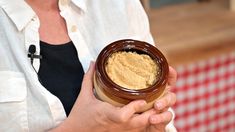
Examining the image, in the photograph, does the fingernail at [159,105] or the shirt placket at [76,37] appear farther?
the shirt placket at [76,37]

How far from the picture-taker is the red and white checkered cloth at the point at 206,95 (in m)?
2.30

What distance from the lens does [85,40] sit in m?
1.16

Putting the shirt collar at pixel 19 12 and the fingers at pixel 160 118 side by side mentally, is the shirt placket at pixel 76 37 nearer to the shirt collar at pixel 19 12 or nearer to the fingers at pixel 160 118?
the shirt collar at pixel 19 12

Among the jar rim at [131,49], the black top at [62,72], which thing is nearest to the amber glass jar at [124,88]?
the jar rim at [131,49]

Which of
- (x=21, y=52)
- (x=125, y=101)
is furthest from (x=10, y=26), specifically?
(x=125, y=101)

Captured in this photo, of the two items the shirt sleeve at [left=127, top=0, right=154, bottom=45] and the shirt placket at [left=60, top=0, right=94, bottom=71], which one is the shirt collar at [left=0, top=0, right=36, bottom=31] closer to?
the shirt placket at [left=60, top=0, right=94, bottom=71]

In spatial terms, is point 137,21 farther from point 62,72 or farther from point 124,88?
point 124,88

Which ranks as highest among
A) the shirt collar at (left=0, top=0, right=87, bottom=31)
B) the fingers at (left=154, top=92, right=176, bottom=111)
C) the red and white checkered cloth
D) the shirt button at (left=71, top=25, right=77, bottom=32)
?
the shirt collar at (left=0, top=0, right=87, bottom=31)

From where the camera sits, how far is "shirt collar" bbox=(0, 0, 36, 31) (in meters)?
1.05

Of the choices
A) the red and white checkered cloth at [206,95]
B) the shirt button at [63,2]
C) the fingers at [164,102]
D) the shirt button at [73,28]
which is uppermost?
the shirt button at [63,2]

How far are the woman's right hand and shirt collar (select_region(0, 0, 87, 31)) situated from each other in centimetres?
19

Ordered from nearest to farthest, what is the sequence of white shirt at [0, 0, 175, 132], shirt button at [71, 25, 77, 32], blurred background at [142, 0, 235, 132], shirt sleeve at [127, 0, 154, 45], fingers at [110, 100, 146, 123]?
fingers at [110, 100, 146, 123], white shirt at [0, 0, 175, 132], shirt button at [71, 25, 77, 32], shirt sleeve at [127, 0, 154, 45], blurred background at [142, 0, 235, 132]

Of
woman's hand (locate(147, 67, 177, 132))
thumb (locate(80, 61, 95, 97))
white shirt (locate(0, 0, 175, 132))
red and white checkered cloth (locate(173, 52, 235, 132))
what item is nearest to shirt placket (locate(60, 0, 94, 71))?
white shirt (locate(0, 0, 175, 132))

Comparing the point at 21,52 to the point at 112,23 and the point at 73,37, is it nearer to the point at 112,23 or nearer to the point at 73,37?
the point at 73,37
